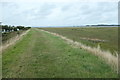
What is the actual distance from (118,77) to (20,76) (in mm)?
3584

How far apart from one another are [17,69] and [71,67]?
2343 millimetres

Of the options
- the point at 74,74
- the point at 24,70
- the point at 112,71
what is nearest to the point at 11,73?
the point at 24,70

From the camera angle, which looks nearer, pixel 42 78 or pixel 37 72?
pixel 42 78

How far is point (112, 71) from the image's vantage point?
23.0 ft

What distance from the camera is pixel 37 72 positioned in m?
6.88

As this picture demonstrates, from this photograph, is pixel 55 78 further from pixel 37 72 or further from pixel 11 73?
pixel 11 73

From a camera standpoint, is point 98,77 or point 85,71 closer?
point 98,77

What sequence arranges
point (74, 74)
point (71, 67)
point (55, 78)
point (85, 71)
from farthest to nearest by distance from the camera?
point (71, 67) → point (85, 71) → point (74, 74) → point (55, 78)

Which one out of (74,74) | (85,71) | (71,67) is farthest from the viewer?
(71,67)

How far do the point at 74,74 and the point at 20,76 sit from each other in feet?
6.57

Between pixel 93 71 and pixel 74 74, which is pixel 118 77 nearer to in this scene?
pixel 93 71

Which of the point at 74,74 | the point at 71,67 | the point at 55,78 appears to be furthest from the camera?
the point at 71,67

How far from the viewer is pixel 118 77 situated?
6316 mm

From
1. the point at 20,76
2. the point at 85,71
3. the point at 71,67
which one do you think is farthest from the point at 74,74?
the point at 20,76
